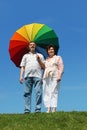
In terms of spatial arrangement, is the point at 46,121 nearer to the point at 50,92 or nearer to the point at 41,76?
the point at 50,92

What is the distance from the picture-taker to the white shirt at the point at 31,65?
54.5 feet

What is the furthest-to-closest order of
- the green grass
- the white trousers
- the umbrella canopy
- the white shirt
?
the umbrella canopy
the white shirt
the white trousers
the green grass

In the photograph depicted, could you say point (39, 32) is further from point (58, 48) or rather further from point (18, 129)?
point (18, 129)

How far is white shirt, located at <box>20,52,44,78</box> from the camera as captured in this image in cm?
1661

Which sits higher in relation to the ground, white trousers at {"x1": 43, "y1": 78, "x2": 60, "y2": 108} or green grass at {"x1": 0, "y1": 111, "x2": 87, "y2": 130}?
white trousers at {"x1": 43, "y1": 78, "x2": 60, "y2": 108}

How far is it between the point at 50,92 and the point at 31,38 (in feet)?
7.89

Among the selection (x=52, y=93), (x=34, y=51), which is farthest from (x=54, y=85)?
(x=34, y=51)

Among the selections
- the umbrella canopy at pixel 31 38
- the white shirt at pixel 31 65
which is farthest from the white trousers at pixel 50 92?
the umbrella canopy at pixel 31 38

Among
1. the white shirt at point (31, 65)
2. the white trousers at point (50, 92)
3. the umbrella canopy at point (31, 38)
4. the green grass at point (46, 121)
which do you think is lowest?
the green grass at point (46, 121)

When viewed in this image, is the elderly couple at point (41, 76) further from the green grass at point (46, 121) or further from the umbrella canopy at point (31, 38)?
the green grass at point (46, 121)

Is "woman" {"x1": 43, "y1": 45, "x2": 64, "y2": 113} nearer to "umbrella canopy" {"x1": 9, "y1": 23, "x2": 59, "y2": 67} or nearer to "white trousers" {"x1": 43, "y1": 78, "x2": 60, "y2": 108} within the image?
"white trousers" {"x1": 43, "y1": 78, "x2": 60, "y2": 108}

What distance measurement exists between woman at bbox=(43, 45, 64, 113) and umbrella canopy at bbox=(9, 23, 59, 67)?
0.63 meters

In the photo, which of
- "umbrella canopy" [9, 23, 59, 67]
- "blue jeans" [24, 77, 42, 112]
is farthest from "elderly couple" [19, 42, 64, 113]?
"umbrella canopy" [9, 23, 59, 67]

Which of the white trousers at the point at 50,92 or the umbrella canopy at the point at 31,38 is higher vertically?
the umbrella canopy at the point at 31,38
